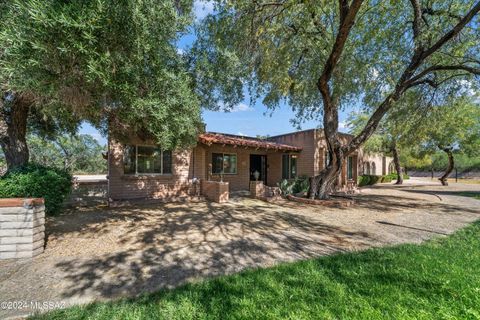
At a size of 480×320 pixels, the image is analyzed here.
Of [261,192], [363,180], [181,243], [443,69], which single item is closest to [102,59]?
[181,243]

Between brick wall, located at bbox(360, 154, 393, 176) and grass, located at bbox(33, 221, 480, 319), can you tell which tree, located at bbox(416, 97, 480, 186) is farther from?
grass, located at bbox(33, 221, 480, 319)

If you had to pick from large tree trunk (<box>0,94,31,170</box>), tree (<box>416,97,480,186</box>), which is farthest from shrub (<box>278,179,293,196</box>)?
large tree trunk (<box>0,94,31,170</box>)

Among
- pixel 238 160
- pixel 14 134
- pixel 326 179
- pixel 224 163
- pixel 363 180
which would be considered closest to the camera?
pixel 14 134

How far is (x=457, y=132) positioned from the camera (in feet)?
55.6

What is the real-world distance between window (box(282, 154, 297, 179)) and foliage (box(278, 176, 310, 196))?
5.86ft

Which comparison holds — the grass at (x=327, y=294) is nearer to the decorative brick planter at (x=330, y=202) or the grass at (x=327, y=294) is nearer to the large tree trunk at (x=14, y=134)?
the decorative brick planter at (x=330, y=202)

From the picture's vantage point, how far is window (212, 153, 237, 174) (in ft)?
43.6

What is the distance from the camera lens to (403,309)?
266 centimetres

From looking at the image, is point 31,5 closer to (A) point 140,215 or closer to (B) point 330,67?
(A) point 140,215

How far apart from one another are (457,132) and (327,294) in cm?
2049

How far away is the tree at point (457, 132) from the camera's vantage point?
45.7 ft

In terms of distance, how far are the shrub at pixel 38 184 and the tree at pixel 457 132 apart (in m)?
16.0

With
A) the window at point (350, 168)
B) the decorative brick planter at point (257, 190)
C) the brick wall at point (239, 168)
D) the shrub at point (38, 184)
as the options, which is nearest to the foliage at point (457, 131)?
the window at point (350, 168)

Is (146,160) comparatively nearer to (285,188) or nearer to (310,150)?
(285,188)
